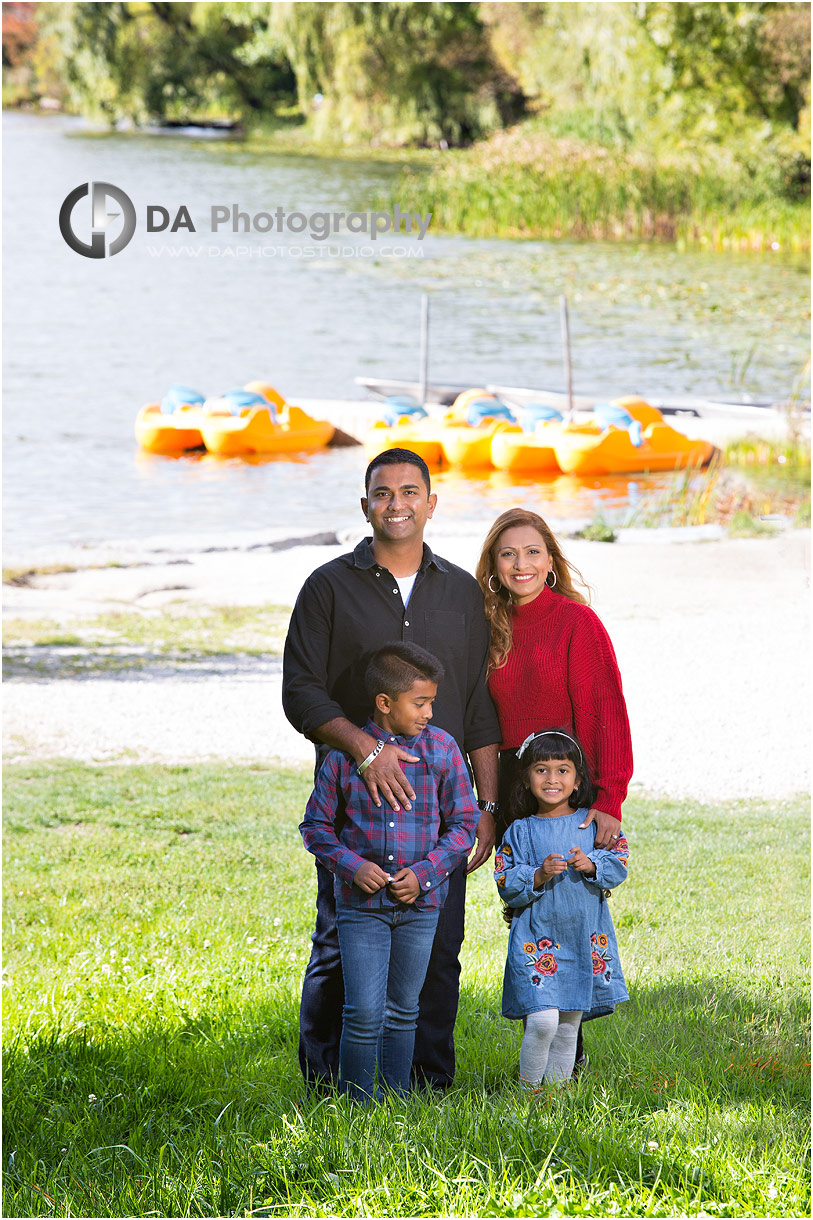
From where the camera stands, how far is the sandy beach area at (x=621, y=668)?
23.0 feet

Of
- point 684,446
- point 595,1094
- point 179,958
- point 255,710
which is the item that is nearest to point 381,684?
point 595,1094

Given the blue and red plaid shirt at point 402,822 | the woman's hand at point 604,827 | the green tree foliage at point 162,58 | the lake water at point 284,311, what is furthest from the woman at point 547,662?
the green tree foliage at point 162,58

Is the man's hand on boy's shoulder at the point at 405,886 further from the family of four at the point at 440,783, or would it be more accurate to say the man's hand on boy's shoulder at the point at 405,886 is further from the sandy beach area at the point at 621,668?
the sandy beach area at the point at 621,668

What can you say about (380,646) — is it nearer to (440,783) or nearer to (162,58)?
(440,783)

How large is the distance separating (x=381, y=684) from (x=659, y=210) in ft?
67.0

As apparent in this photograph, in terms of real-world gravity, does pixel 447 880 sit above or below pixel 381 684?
below

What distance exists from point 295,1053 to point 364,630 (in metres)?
→ 1.21

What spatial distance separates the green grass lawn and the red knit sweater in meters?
0.74

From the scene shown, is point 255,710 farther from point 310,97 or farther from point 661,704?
point 310,97

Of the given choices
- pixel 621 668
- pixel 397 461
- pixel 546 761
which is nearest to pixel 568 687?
pixel 546 761

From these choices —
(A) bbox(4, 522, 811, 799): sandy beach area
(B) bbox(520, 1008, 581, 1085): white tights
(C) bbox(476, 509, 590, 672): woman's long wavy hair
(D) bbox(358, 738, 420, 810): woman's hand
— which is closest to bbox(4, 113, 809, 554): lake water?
(A) bbox(4, 522, 811, 799): sandy beach area

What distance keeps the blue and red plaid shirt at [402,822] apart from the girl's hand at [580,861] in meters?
0.23

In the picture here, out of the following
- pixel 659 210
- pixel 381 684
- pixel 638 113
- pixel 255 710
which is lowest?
pixel 255 710

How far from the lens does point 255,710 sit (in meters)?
7.94
